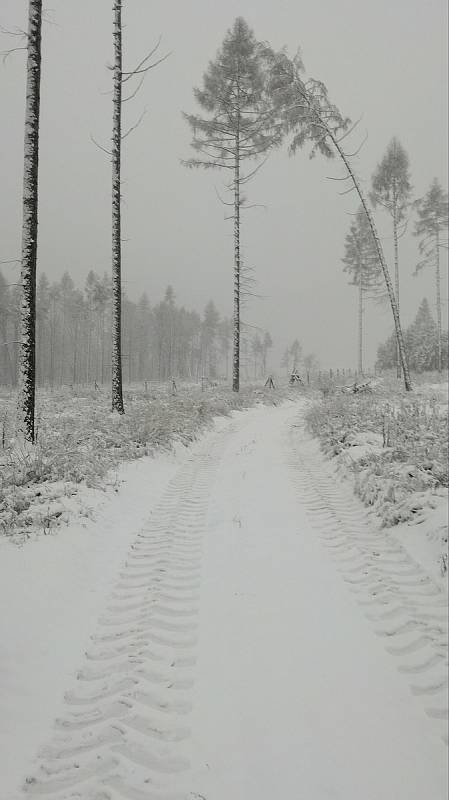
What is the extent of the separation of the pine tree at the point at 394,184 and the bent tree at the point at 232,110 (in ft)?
30.5

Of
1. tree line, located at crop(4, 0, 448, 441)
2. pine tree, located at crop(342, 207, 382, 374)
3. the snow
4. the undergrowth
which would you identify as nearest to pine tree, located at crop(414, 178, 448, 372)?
tree line, located at crop(4, 0, 448, 441)

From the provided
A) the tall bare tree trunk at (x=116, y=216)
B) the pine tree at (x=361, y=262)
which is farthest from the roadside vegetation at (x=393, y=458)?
the pine tree at (x=361, y=262)

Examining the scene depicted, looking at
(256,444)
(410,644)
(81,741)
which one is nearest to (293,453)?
(256,444)

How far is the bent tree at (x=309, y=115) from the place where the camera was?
49.1 ft

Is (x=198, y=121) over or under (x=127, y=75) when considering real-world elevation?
over

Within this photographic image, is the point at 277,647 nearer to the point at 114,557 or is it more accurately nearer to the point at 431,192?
the point at 114,557

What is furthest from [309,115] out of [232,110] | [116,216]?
[116,216]

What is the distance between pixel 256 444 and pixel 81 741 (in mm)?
8596

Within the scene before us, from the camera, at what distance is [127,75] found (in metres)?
12.2

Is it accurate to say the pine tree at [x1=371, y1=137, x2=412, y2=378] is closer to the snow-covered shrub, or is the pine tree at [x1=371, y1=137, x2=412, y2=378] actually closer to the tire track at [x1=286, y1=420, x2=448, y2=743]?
the snow-covered shrub

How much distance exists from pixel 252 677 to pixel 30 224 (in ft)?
30.2

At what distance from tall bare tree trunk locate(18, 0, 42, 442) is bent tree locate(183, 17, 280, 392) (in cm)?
1151

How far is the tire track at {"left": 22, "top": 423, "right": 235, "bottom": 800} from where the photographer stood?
6.99 feet

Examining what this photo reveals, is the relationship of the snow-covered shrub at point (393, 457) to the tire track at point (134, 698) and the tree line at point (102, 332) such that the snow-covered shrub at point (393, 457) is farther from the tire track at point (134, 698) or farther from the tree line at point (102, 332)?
the tree line at point (102, 332)
